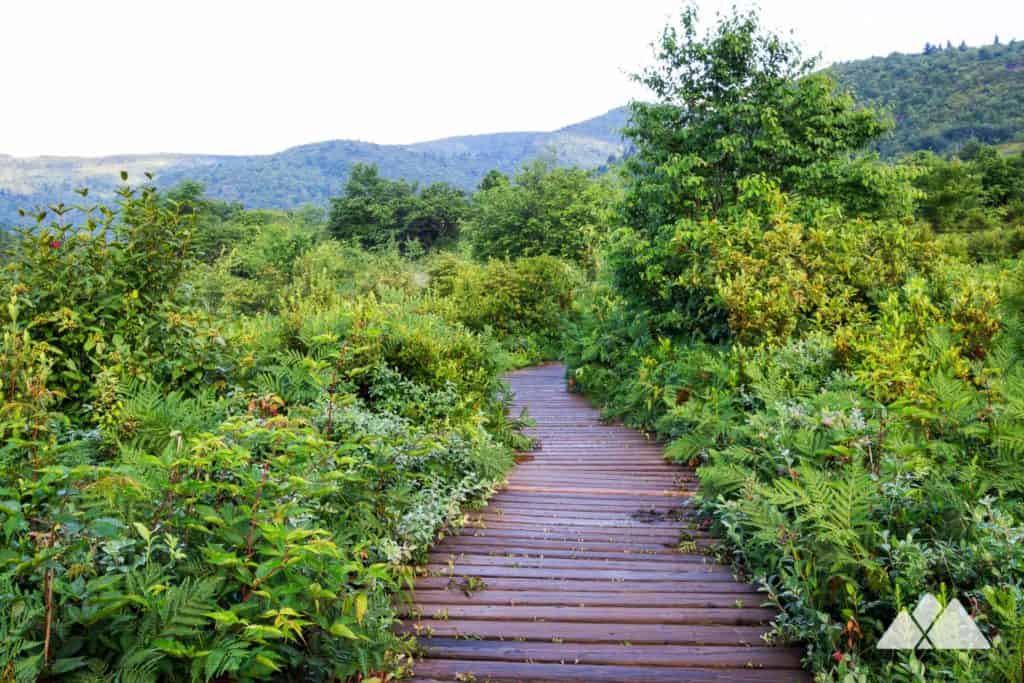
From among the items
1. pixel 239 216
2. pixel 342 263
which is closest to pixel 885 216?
pixel 342 263

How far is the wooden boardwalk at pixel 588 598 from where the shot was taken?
2.80 meters

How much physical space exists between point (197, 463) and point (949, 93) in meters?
99.4

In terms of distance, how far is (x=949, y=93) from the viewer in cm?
7825

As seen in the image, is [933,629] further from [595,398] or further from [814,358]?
[595,398]

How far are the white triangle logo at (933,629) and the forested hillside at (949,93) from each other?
62044mm

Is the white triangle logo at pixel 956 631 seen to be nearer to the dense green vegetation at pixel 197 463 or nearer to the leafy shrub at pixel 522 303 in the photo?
the dense green vegetation at pixel 197 463

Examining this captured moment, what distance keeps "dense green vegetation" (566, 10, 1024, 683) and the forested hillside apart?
52.9m

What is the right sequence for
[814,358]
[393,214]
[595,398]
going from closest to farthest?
[814,358] → [595,398] → [393,214]

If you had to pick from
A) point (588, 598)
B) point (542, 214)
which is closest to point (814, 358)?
point (588, 598)

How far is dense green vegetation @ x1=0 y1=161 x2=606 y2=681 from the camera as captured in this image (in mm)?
2115

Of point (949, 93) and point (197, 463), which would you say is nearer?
point (197, 463)

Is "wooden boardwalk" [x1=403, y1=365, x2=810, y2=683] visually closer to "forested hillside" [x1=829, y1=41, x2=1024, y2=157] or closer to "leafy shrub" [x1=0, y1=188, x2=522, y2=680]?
"leafy shrub" [x1=0, y1=188, x2=522, y2=680]

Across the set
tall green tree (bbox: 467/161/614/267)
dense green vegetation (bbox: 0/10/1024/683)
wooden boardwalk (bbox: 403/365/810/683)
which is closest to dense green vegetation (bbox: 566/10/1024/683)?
dense green vegetation (bbox: 0/10/1024/683)

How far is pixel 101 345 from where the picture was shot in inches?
162
